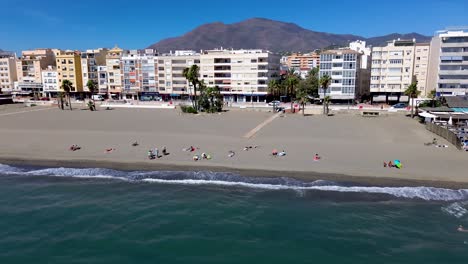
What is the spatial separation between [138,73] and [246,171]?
81902 millimetres

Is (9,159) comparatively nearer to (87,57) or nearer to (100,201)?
(100,201)

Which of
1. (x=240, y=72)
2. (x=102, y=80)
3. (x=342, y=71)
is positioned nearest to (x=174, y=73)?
(x=240, y=72)

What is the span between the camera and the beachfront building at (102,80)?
108562 mm

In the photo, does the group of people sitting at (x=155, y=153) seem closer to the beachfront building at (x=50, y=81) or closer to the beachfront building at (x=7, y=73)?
the beachfront building at (x=50, y=81)

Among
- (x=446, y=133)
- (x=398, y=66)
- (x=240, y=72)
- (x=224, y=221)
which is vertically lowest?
(x=224, y=221)

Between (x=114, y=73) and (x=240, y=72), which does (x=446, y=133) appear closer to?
(x=240, y=72)

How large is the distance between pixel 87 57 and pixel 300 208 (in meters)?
105

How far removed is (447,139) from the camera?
39094 millimetres

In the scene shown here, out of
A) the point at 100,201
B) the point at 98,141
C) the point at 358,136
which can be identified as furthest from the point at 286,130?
the point at 100,201

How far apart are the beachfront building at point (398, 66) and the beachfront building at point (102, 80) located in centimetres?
7621

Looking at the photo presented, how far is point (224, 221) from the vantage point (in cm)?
2091

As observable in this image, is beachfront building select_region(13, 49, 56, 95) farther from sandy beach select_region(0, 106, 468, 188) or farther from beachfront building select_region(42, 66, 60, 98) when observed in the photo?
sandy beach select_region(0, 106, 468, 188)

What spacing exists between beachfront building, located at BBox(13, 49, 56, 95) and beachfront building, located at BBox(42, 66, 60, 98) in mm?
3779

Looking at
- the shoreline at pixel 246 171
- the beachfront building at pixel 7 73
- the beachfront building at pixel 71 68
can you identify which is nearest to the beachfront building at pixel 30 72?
the beachfront building at pixel 7 73
